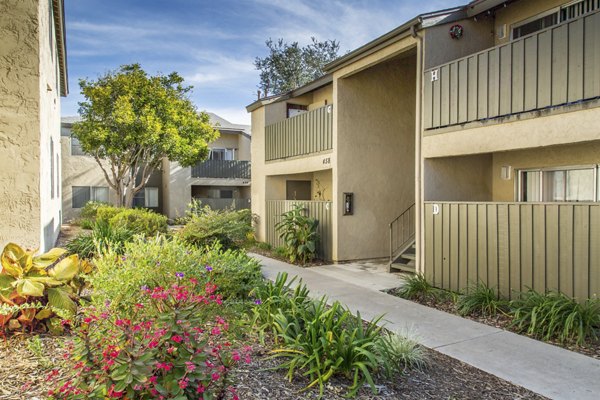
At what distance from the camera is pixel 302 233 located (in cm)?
1198

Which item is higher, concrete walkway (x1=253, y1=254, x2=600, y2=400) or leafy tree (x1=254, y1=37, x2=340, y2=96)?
leafy tree (x1=254, y1=37, x2=340, y2=96)

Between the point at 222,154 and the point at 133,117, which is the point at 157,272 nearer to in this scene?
the point at 133,117

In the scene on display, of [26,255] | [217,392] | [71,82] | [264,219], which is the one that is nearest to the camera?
[217,392]

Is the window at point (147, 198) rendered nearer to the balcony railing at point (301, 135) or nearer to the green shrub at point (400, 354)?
the balcony railing at point (301, 135)

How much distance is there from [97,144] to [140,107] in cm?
254

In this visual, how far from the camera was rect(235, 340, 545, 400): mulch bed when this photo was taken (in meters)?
3.88

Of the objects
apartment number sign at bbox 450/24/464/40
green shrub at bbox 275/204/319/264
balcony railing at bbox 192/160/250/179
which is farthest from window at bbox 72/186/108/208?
apartment number sign at bbox 450/24/464/40

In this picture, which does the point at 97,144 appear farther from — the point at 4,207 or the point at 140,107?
the point at 4,207

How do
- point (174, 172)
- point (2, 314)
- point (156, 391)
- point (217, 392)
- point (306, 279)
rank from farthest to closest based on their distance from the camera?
point (174, 172) < point (306, 279) < point (2, 314) < point (217, 392) < point (156, 391)

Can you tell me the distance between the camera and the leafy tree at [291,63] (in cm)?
3419

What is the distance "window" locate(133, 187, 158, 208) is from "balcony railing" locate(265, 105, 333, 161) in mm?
16413

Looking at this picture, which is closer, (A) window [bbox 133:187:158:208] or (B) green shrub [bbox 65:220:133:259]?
(B) green shrub [bbox 65:220:133:259]

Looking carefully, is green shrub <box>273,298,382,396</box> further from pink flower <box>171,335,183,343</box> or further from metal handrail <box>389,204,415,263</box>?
metal handrail <box>389,204,415,263</box>

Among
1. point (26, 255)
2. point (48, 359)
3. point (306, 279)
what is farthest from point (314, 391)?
point (306, 279)
